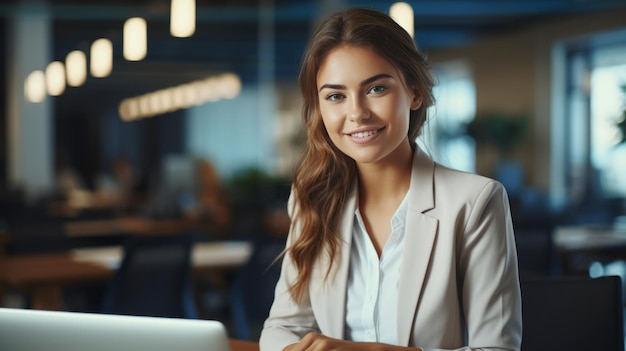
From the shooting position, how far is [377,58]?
1702 millimetres

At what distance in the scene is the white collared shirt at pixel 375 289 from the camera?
5.82 ft

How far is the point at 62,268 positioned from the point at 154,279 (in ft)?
2.29

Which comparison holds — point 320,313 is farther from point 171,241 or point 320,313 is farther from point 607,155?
point 607,155

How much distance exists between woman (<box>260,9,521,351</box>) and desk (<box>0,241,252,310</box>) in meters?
2.71

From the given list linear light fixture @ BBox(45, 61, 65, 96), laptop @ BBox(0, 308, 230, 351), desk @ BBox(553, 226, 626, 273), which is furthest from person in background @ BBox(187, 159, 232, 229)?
laptop @ BBox(0, 308, 230, 351)

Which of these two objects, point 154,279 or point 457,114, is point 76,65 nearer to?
point 154,279

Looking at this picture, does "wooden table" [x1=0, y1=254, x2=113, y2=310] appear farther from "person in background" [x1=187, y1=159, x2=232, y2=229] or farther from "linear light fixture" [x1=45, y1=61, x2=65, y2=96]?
"linear light fixture" [x1=45, y1=61, x2=65, y2=96]

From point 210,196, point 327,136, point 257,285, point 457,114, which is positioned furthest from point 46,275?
point 457,114

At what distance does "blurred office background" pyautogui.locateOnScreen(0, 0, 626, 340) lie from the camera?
1066 centimetres

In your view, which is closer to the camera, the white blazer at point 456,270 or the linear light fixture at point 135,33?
the white blazer at point 456,270

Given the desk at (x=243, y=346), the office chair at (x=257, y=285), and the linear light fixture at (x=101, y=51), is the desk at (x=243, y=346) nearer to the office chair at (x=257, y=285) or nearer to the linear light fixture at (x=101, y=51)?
the office chair at (x=257, y=285)

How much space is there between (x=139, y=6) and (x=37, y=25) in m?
1.54

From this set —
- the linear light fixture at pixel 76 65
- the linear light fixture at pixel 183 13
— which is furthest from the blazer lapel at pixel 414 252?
the linear light fixture at pixel 76 65

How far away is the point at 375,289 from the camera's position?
1794mm
